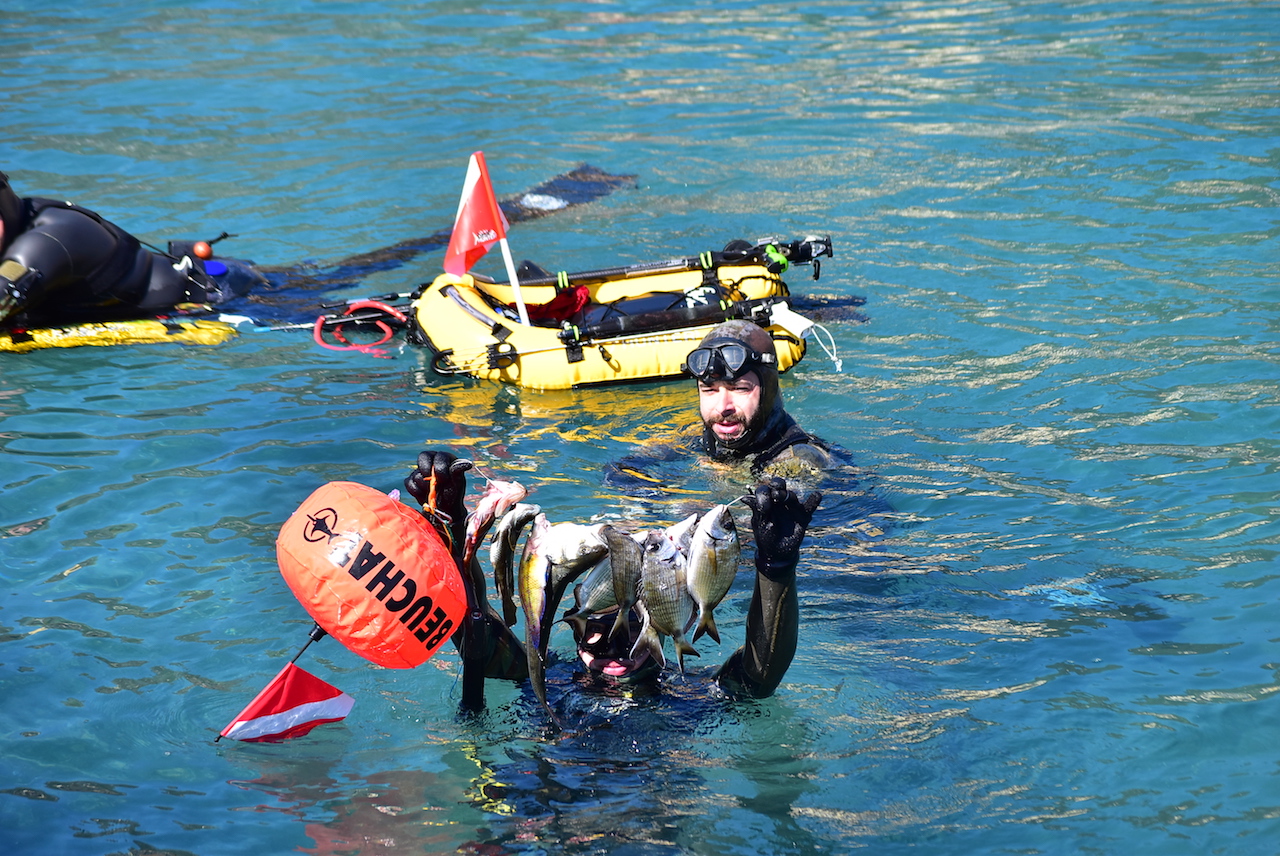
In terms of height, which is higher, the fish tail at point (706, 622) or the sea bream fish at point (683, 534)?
the sea bream fish at point (683, 534)

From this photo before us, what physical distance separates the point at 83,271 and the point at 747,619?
25.3ft

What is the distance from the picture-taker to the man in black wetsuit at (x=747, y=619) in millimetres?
4059

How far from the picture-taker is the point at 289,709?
4.64 m

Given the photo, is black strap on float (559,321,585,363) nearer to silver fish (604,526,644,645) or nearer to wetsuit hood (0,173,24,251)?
wetsuit hood (0,173,24,251)

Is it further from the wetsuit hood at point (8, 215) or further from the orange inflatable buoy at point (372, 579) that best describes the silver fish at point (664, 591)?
the wetsuit hood at point (8, 215)

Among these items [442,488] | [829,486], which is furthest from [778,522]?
[829,486]

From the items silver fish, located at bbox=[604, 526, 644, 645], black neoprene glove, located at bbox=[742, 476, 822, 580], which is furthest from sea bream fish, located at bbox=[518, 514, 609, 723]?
black neoprene glove, located at bbox=[742, 476, 822, 580]

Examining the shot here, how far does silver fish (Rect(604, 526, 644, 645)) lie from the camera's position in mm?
4074

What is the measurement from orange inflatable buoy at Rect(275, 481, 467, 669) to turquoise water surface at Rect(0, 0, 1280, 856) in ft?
2.58

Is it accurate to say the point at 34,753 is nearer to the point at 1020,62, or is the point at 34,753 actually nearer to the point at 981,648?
the point at 981,648

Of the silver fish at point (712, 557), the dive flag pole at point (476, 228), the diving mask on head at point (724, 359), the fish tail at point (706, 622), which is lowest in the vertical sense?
the fish tail at point (706, 622)

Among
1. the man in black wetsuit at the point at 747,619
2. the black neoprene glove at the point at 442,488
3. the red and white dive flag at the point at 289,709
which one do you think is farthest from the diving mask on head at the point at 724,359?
the red and white dive flag at the point at 289,709

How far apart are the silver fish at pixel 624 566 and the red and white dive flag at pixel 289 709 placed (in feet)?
4.53

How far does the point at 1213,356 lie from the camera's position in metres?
8.43
